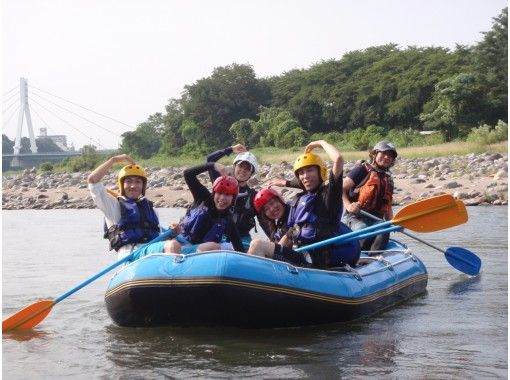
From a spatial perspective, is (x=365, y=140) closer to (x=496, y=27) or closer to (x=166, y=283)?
(x=496, y=27)

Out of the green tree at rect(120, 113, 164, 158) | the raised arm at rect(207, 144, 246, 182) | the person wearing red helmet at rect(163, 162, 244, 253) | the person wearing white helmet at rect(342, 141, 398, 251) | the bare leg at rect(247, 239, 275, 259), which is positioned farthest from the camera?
the green tree at rect(120, 113, 164, 158)

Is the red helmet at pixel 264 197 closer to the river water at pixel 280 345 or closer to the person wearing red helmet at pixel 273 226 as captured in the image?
the person wearing red helmet at pixel 273 226

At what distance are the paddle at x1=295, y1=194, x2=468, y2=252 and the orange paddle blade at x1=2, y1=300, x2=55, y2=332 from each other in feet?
8.22

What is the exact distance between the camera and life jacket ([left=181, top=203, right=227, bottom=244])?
6.19 m

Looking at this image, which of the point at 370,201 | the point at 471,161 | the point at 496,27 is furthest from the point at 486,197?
the point at 496,27

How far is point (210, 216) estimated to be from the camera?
6.20m

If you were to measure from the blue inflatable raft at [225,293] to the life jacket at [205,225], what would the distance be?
1.70 ft

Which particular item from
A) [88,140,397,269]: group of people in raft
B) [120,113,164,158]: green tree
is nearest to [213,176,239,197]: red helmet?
[88,140,397,269]: group of people in raft

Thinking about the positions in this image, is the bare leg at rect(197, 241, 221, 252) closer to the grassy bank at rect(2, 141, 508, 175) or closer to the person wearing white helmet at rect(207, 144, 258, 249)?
the person wearing white helmet at rect(207, 144, 258, 249)

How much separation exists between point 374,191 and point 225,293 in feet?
8.63

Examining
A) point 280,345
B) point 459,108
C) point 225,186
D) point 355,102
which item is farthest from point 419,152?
point 280,345

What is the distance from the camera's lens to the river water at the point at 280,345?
5.01 meters

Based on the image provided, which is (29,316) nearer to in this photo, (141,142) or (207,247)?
(207,247)

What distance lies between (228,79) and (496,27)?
595 inches
